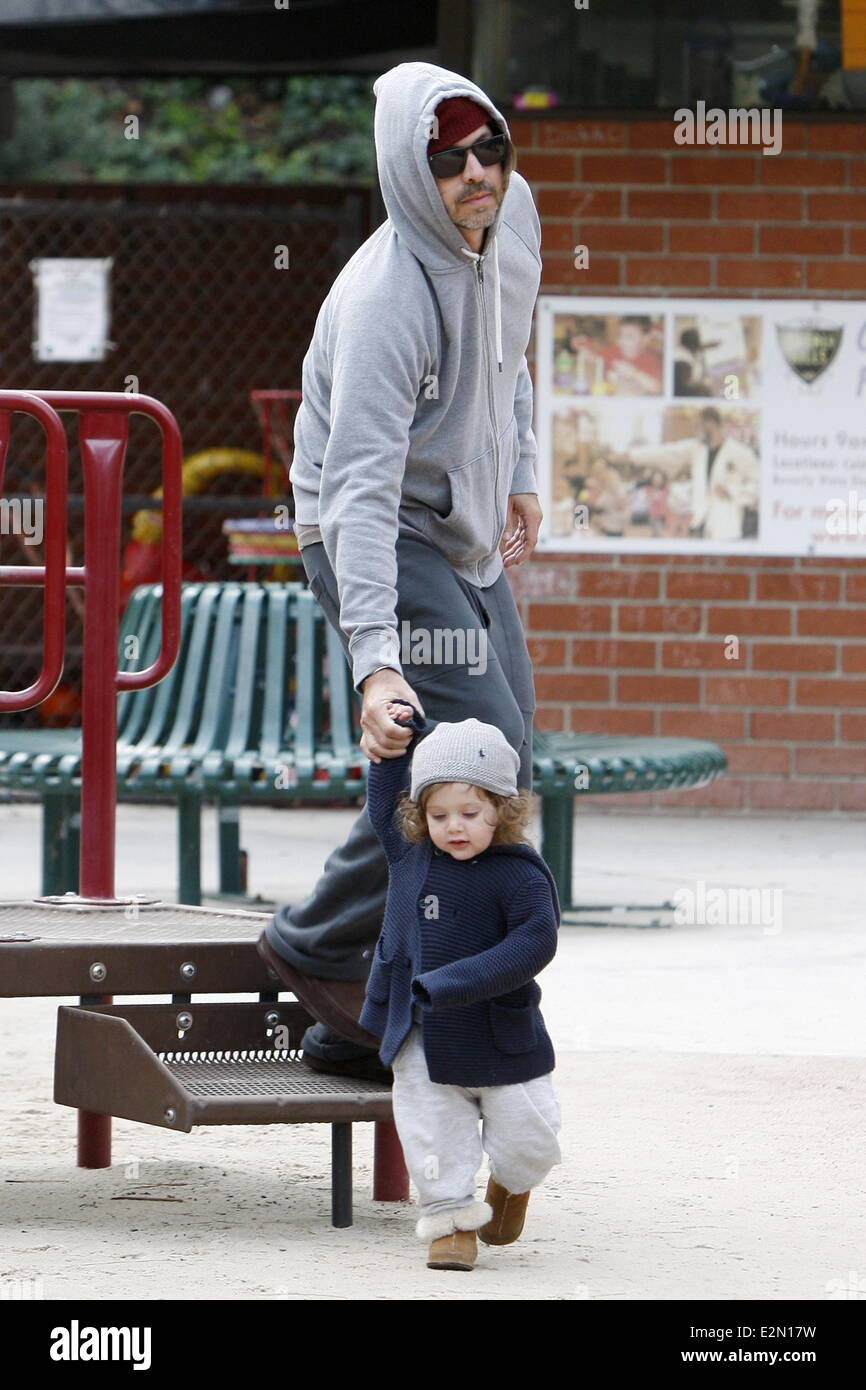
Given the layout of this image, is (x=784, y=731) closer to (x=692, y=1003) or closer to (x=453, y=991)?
(x=692, y=1003)

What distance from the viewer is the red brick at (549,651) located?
9.61 m

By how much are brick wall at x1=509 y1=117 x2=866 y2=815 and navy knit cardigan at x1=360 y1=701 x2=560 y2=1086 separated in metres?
6.00

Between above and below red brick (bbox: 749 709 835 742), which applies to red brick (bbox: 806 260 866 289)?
above

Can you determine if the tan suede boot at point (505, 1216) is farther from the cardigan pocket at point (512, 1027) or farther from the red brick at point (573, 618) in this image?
the red brick at point (573, 618)

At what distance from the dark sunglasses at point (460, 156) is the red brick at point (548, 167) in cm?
602

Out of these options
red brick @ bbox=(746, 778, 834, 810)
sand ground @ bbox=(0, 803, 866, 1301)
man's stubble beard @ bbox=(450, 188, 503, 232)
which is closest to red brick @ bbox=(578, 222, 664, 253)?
red brick @ bbox=(746, 778, 834, 810)

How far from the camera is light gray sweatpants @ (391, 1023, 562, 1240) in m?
3.55

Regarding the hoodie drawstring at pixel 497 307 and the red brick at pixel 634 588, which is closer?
the hoodie drawstring at pixel 497 307

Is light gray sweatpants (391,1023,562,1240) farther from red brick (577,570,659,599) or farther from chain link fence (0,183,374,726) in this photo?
chain link fence (0,183,374,726)

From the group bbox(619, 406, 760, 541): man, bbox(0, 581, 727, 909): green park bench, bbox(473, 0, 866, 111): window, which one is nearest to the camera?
bbox(0, 581, 727, 909): green park bench

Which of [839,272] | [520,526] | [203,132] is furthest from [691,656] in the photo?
[203,132]

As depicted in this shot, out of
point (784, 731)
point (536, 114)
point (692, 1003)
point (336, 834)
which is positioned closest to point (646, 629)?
point (784, 731)


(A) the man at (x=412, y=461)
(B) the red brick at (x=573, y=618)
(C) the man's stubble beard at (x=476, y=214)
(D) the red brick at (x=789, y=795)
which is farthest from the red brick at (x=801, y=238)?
(C) the man's stubble beard at (x=476, y=214)

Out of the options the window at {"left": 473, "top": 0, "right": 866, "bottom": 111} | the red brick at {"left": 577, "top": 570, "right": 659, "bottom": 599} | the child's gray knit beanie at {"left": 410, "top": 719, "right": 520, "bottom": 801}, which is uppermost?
the window at {"left": 473, "top": 0, "right": 866, "bottom": 111}
